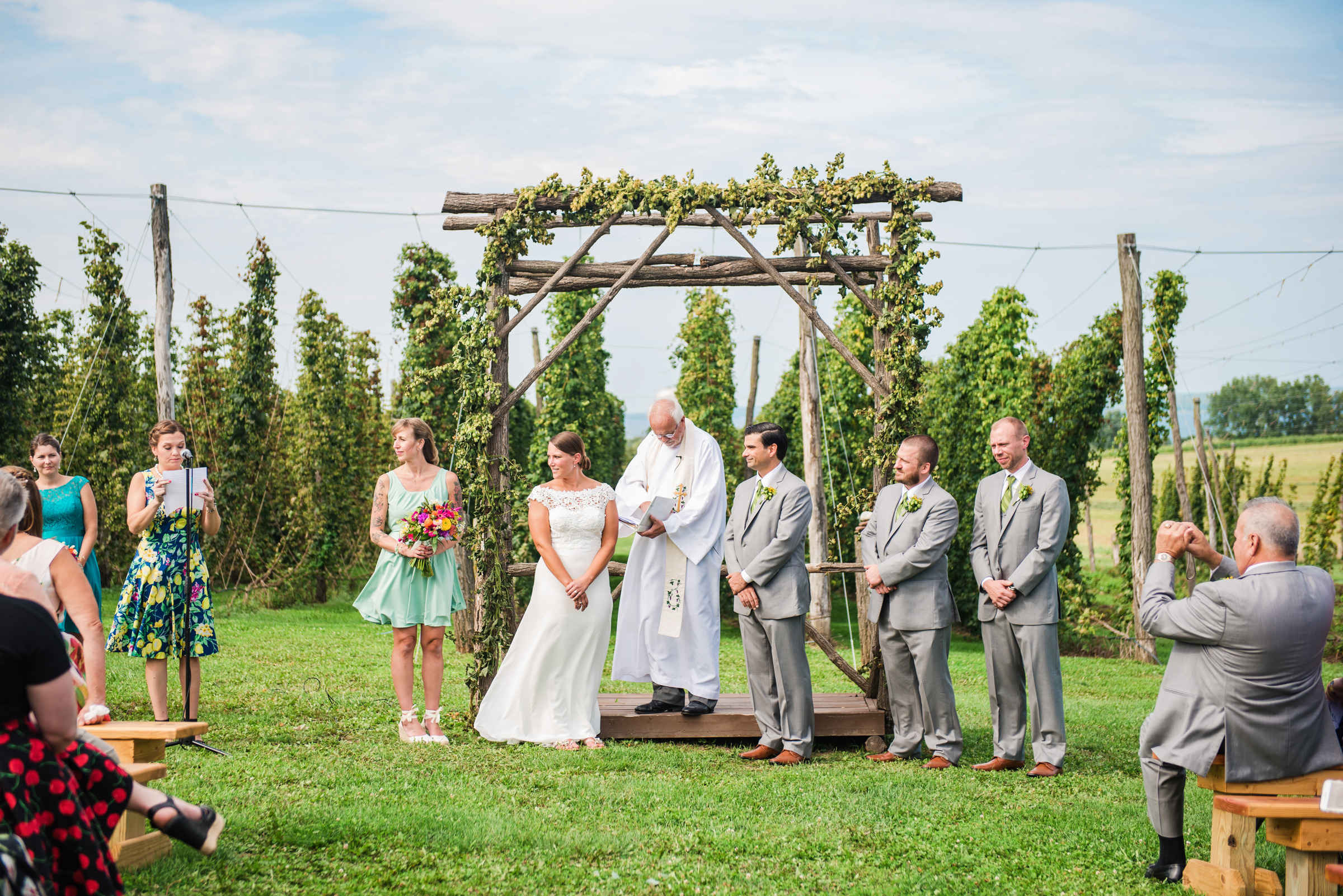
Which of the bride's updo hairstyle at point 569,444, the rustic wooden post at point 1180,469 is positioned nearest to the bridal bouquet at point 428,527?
the bride's updo hairstyle at point 569,444

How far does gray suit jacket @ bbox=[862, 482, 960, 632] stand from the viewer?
606 cm

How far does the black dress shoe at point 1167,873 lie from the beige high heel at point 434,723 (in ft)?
13.2

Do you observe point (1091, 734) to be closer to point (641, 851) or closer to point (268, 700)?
point (641, 851)

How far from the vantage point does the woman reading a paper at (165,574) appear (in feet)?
19.4

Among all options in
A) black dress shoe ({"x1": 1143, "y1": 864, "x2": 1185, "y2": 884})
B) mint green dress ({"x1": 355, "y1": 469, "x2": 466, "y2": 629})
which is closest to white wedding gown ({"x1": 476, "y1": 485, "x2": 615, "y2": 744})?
mint green dress ({"x1": 355, "y1": 469, "x2": 466, "y2": 629})

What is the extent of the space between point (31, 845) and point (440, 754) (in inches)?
134

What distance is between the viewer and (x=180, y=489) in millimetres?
6020

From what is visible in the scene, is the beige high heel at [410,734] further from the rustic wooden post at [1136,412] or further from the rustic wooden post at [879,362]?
the rustic wooden post at [1136,412]

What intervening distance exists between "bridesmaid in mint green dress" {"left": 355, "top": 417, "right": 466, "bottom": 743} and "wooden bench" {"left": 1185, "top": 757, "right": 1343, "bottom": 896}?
4229 mm

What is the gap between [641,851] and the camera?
423 cm

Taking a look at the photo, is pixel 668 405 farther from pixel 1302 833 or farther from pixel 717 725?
pixel 1302 833

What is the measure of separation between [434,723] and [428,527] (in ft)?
4.20

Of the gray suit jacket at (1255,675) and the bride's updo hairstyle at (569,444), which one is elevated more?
the bride's updo hairstyle at (569,444)

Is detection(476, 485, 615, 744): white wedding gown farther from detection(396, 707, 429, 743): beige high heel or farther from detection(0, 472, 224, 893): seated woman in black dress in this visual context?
detection(0, 472, 224, 893): seated woman in black dress
